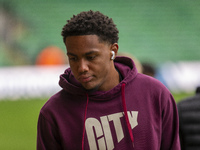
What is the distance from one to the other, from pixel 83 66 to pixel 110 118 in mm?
336

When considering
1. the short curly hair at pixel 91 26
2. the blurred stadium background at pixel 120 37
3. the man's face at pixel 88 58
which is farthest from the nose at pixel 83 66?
the blurred stadium background at pixel 120 37

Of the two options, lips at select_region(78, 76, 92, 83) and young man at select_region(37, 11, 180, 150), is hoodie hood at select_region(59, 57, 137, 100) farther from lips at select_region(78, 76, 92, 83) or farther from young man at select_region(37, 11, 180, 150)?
lips at select_region(78, 76, 92, 83)

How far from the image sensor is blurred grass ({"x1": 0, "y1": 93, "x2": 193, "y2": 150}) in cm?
629

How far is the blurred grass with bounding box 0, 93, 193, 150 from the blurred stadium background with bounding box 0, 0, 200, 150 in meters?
0.84

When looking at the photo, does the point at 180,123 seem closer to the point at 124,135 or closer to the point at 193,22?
the point at 124,135

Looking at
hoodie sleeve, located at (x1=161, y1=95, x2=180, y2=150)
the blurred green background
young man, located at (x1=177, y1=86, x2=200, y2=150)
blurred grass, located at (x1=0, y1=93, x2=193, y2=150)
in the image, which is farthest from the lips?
the blurred green background

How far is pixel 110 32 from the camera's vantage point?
2.07 metres

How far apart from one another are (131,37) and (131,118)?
10334mm

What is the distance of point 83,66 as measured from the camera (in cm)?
200

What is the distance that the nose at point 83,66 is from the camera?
200cm

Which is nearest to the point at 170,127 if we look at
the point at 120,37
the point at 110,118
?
the point at 110,118

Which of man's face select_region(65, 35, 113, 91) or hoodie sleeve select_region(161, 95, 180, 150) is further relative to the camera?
hoodie sleeve select_region(161, 95, 180, 150)

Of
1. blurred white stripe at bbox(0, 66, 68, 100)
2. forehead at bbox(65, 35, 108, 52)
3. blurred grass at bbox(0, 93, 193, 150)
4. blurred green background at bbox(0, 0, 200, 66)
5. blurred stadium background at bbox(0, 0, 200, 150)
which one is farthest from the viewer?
blurred green background at bbox(0, 0, 200, 66)

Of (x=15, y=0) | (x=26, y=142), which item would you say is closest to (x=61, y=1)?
(x=15, y=0)
